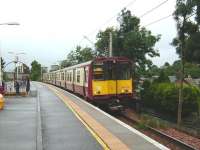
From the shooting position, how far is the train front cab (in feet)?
102

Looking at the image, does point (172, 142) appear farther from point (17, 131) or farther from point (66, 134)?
point (17, 131)

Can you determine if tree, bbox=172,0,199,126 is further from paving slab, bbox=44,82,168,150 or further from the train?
paving slab, bbox=44,82,168,150

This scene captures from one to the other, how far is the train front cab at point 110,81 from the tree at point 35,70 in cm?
13306

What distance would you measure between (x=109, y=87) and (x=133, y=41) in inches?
637

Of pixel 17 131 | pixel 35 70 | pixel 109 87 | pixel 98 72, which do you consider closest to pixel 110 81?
pixel 109 87

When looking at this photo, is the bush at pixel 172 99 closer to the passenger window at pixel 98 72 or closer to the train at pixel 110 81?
the train at pixel 110 81

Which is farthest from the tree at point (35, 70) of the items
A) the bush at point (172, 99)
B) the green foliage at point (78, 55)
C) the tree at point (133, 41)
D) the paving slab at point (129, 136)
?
the paving slab at point (129, 136)

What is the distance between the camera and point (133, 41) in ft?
154

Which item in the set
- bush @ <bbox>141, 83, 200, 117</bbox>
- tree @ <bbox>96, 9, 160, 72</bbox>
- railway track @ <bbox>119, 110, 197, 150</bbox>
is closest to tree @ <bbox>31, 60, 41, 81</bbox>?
tree @ <bbox>96, 9, 160, 72</bbox>

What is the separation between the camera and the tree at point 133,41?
4712cm

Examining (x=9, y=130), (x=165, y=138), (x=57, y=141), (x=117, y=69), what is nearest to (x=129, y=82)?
(x=117, y=69)

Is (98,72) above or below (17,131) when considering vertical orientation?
above

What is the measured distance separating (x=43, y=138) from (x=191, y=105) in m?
19.5

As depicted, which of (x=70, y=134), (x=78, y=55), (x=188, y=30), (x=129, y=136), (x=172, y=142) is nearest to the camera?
(x=129, y=136)
